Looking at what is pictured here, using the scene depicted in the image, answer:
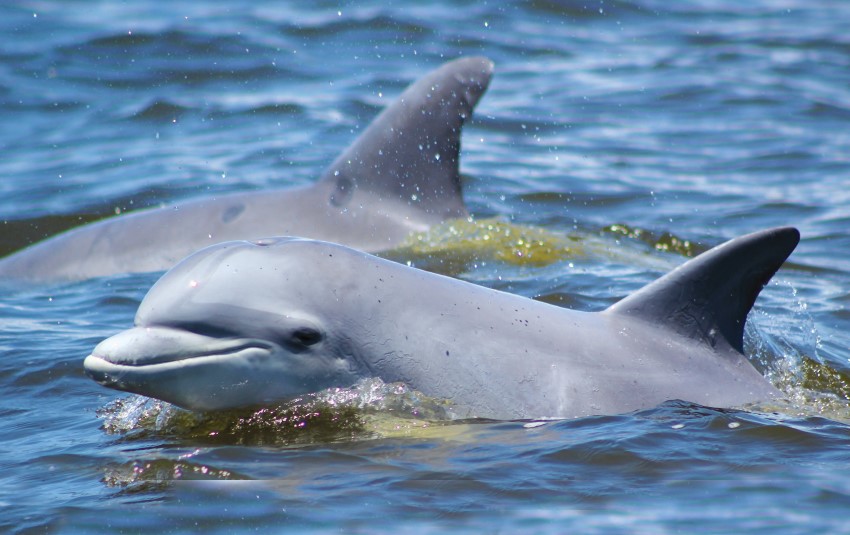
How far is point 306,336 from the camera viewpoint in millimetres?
6266

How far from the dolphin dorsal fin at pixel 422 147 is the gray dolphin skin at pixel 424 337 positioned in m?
4.79

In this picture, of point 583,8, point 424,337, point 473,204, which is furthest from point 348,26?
point 424,337

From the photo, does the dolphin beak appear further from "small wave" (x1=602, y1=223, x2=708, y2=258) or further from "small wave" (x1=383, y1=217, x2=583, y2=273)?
"small wave" (x1=602, y1=223, x2=708, y2=258)

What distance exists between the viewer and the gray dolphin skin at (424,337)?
243 inches

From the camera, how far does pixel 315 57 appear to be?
21.7 m

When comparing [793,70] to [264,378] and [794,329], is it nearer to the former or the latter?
[794,329]

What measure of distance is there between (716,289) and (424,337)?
165 centimetres

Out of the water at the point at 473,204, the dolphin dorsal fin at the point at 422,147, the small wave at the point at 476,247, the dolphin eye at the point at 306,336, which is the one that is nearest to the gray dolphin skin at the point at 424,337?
the dolphin eye at the point at 306,336

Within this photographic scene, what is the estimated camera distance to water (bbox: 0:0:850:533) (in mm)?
5785

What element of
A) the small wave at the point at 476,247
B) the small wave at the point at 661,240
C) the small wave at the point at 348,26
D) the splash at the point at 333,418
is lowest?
the small wave at the point at 661,240

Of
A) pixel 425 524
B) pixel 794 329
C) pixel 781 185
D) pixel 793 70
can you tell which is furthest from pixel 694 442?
pixel 793 70

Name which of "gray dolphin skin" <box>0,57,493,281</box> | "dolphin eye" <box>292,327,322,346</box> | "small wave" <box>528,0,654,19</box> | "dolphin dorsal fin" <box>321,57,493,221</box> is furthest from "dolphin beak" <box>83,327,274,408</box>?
"small wave" <box>528,0,654,19</box>

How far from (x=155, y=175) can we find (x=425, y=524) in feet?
35.6

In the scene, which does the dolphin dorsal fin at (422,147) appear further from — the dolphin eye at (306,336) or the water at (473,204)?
the dolphin eye at (306,336)
